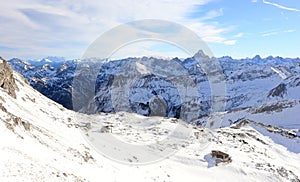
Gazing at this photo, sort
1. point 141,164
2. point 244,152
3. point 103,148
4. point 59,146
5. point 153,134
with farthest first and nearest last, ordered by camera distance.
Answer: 1. point 153,134
2. point 244,152
3. point 103,148
4. point 141,164
5. point 59,146

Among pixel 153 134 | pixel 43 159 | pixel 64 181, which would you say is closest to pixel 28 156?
pixel 43 159

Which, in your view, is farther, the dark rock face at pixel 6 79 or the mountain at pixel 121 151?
the dark rock face at pixel 6 79

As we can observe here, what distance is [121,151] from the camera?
1464 inches

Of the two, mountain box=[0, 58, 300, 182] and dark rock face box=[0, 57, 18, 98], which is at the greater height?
dark rock face box=[0, 57, 18, 98]

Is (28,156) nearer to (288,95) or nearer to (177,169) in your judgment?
(177,169)

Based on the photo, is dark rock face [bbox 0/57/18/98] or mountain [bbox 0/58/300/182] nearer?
mountain [bbox 0/58/300/182]

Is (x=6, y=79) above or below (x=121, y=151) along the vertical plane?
above

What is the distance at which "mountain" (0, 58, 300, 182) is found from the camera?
2255cm

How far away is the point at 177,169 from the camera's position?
35.4m

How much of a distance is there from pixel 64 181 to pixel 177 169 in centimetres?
1780

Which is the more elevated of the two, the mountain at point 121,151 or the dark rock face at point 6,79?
the dark rock face at point 6,79

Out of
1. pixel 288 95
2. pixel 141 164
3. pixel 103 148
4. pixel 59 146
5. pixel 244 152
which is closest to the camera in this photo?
pixel 59 146

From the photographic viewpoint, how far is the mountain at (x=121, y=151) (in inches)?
888

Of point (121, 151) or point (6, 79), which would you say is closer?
point (121, 151)
